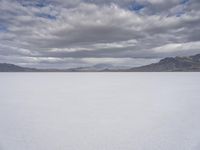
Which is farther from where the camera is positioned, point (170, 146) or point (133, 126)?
point (133, 126)

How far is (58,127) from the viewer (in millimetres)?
7645

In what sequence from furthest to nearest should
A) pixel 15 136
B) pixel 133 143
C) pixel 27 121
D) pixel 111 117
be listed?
1. pixel 111 117
2. pixel 27 121
3. pixel 15 136
4. pixel 133 143

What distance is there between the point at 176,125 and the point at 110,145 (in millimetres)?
3591

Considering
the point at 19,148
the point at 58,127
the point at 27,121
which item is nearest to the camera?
the point at 19,148

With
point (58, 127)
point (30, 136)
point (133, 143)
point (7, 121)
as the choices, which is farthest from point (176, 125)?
point (7, 121)

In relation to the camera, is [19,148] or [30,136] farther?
[30,136]

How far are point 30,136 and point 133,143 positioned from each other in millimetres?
A: 3599

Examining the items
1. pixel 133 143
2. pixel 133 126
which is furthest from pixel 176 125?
pixel 133 143

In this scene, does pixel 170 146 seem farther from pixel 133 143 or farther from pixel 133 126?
pixel 133 126

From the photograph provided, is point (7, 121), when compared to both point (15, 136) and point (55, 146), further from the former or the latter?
point (55, 146)

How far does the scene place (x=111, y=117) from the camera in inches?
361

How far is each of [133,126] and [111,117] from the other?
1553 mm

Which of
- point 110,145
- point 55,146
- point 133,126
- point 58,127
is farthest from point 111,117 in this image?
point 55,146

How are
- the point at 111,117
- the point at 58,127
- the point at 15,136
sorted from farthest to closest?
the point at 111,117 < the point at 58,127 < the point at 15,136
